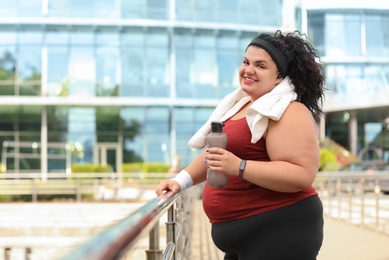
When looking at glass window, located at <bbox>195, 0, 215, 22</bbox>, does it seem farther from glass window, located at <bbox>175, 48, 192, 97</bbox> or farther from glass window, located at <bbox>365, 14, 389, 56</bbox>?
glass window, located at <bbox>365, 14, 389, 56</bbox>

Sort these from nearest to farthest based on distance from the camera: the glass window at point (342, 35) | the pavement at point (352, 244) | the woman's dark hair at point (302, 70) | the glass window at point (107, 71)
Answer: the woman's dark hair at point (302, 70) → the pavement at point (352, 244) → the glass window at point (107, 71) → the glass window at point (342, 35)

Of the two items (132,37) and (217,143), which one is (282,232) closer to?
(217,143)

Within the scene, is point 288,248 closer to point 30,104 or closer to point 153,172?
point 153,172

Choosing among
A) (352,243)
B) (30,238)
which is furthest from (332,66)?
(352,243)

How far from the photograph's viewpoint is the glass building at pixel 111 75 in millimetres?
32375

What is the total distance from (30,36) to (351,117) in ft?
61.7

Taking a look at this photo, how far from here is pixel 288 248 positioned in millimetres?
2357

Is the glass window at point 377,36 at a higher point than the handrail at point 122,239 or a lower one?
higher

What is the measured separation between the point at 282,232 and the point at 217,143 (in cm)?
40

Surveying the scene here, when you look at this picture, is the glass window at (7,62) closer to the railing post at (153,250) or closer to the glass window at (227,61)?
the glass window at (227,61)

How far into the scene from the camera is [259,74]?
2.43 meters

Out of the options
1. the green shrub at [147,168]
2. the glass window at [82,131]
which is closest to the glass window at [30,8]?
the glass window at [82,131]

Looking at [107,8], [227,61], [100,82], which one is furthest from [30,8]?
[227,61]

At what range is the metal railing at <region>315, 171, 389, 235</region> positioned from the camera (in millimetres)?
12086
